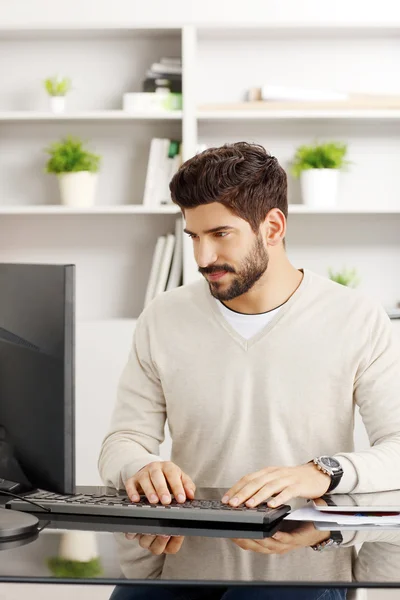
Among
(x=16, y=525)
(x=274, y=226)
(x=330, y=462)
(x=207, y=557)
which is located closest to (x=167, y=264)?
(x=274, y=226)

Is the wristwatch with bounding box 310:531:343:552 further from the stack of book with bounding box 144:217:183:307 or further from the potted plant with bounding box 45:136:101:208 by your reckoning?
the potted plant with bounding box 45:136:101:208

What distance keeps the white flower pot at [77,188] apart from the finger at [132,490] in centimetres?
207

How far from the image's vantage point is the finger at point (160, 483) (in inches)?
53.8

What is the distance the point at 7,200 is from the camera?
11.8 ft

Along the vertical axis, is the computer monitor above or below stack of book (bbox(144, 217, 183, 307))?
above

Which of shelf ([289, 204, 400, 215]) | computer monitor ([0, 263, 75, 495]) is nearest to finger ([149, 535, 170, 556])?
computer monitor ([0, 263, 75, 495])

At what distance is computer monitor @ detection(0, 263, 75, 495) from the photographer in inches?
47.6

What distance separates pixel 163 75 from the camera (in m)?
3.39

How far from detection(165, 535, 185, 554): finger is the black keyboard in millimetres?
63

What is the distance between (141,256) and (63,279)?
7.91ft

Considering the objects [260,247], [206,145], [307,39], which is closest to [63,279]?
[260,247]

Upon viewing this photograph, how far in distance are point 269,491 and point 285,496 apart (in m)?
0.03

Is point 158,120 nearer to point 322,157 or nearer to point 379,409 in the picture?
point 322,157

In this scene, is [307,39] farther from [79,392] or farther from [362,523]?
[362,523]
